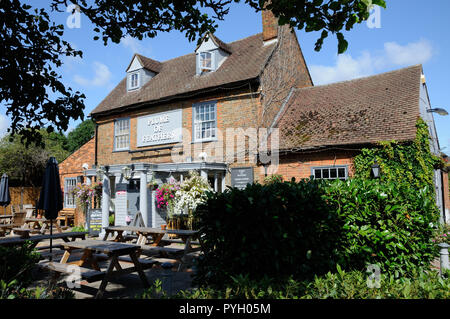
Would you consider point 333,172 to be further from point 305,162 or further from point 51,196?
point 51,196

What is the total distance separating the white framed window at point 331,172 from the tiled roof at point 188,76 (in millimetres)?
4503

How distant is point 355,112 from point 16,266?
476 inches

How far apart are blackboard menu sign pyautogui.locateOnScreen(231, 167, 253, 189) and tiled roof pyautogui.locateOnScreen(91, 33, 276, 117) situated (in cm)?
373

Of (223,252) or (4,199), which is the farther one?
(4,199)

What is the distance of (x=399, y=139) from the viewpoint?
10.5 meters

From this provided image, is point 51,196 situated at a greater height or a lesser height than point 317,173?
lesser

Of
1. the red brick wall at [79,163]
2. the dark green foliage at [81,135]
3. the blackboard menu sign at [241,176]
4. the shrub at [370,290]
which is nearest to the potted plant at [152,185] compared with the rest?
the blackboard menu sign at [241,176]

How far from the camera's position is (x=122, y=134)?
17.2 metres

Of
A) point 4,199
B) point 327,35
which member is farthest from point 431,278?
point 4,199

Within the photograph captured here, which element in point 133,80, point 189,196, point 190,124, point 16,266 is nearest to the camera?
point 16,266

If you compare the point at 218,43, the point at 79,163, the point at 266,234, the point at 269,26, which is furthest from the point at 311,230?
the point at 79,163

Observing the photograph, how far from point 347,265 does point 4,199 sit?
1469 centimetres

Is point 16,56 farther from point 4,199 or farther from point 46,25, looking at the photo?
point 4,199

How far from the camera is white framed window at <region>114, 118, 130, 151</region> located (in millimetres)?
17031
